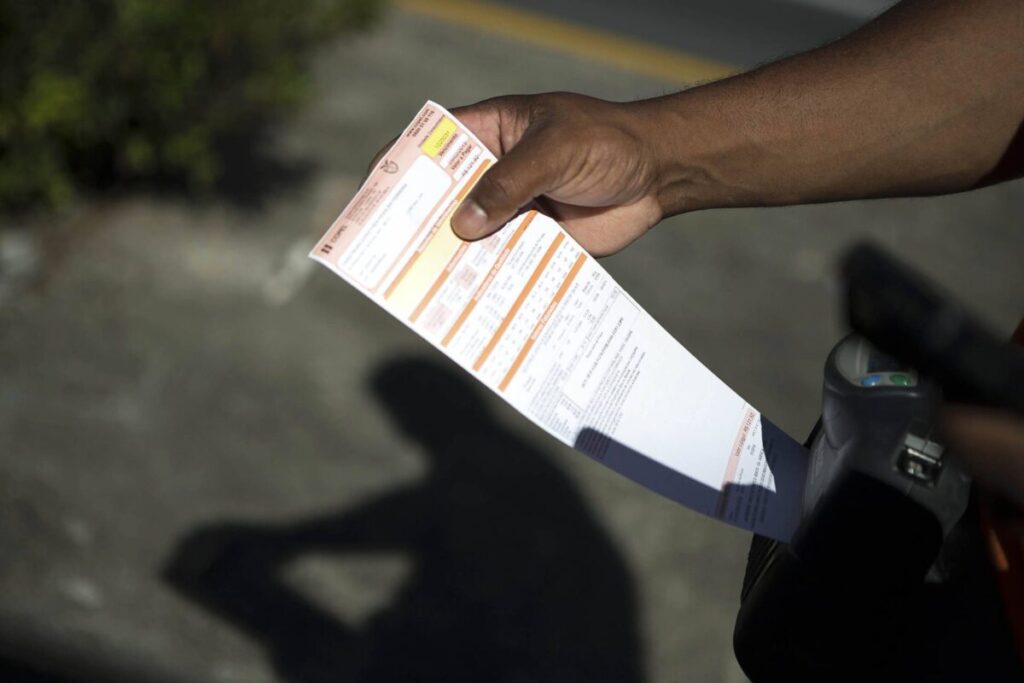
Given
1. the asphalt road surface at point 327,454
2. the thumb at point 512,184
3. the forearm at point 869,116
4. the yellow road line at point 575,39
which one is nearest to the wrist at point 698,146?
the forearm at point 869,116

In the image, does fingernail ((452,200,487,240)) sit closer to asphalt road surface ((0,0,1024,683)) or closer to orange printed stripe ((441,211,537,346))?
orange printed stripe ((441,211,537,346))

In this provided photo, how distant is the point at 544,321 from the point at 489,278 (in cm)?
10

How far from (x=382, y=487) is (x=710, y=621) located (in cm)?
100

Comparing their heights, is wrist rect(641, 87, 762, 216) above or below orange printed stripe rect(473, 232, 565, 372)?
above

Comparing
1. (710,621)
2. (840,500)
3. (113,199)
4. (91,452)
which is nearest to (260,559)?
(91,452)

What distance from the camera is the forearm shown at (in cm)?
166

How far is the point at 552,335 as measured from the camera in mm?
1541

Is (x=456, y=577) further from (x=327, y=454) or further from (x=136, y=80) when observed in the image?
(x=136, y=80)

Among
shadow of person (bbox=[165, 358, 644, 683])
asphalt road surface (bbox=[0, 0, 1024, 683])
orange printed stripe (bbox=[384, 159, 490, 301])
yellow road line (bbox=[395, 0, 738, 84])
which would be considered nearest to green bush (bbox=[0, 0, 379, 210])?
asphalt road surface (bbox=[0, 0, 1024, 683])

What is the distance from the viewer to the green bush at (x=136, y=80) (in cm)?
325

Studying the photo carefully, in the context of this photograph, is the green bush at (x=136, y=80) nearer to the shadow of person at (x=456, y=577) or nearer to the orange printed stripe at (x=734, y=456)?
the shadow of person at (x=456, y=577)

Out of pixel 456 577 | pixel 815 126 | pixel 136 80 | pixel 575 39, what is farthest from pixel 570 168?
pixel 575 39

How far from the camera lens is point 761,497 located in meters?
1.55

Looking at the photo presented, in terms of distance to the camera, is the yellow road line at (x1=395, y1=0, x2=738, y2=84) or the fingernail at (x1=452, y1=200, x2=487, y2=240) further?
the yellow road line at (x1=395, y1=0, x2=738, y2=84)
